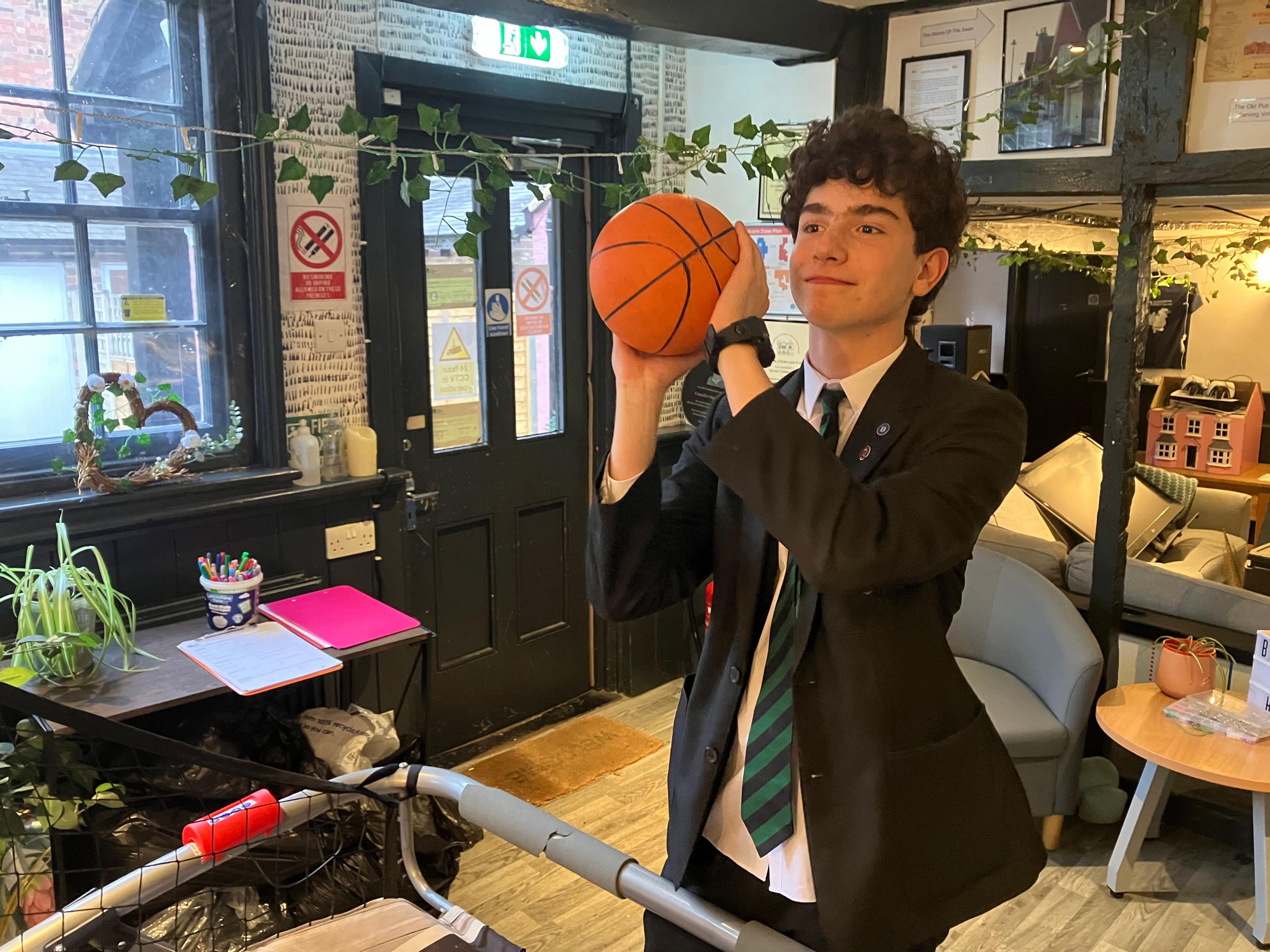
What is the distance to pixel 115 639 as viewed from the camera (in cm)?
254

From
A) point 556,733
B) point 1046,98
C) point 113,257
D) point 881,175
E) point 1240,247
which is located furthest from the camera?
point 1240,247

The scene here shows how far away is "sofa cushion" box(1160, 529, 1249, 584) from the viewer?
4113 millimetres

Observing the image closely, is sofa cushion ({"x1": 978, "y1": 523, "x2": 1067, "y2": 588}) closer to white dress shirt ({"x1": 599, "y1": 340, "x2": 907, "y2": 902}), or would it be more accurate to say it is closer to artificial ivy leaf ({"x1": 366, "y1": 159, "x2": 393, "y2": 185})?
artificial ivy leaf ({"x1": 366, "y1": 159, "x2": 393, "y2": 185})

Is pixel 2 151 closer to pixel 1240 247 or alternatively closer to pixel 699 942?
pixel 699 942

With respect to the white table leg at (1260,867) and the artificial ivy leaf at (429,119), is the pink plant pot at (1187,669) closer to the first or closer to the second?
the white table leg at (1260,867)

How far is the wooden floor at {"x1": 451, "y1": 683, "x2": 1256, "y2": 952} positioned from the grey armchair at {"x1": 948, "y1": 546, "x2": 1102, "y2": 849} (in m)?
0.21

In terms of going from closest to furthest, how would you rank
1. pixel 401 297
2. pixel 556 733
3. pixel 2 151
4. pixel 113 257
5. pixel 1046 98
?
pixel 2 151 < pixel 113 257 < pixel 1046 98 < pixel 401 297 < pixel 556 733

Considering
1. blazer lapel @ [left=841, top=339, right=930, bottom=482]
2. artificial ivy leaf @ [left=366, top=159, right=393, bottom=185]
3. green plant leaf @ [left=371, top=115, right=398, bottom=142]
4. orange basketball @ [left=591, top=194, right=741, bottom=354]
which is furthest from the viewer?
artificial ivy leaf @ [left=366, top=159, right=393, bottom=185]

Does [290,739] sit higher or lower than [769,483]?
lower

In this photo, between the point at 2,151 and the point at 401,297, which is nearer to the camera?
the point at 2,151

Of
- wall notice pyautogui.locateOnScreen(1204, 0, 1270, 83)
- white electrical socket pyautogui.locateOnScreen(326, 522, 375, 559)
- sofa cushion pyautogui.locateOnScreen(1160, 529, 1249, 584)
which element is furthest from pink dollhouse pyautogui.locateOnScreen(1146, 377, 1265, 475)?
white electrical socket pyautogui.locateOnScreen(326, 522, 375, 559)

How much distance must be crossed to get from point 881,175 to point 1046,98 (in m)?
2.25

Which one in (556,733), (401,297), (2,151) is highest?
(2,151)

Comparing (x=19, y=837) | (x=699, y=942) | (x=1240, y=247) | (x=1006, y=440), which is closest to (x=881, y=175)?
A: (x=1006, y=440)
